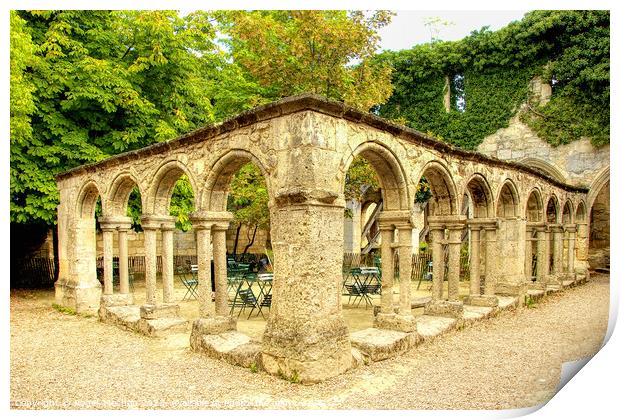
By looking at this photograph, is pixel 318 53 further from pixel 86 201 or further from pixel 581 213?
pixel 581 213

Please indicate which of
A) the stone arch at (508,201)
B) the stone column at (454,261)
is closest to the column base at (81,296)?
the stone column at (454,261)

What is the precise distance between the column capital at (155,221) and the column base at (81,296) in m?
2.95

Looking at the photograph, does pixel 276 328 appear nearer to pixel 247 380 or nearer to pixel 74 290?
pixel 247 380

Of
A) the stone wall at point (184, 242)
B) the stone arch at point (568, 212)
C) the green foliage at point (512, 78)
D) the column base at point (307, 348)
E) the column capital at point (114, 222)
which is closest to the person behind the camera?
the column base at point (307, 348)

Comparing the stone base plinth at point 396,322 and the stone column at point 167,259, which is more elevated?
the stone column at point 167,259

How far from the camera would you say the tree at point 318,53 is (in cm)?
1088

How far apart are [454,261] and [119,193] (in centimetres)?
652

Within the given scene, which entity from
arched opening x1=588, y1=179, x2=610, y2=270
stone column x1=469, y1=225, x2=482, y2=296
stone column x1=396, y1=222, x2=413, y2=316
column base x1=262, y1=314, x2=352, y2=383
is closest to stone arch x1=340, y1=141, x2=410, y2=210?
stone column x1=396, y1=222, x2=413, y2=316

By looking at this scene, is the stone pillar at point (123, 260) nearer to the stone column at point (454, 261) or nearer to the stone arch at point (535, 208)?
the stone column at point (454, 261)

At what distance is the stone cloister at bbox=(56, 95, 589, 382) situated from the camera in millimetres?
5117

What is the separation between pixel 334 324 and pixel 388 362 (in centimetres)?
112

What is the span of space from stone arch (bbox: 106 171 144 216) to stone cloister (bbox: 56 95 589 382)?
3 centimetres

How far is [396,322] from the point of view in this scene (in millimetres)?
6578
